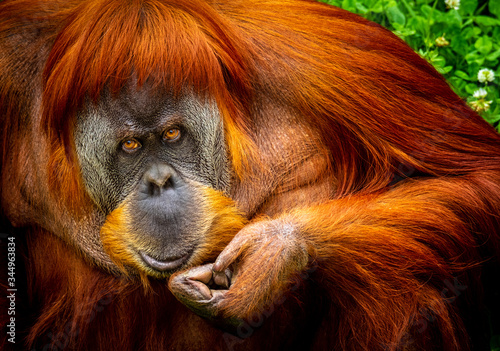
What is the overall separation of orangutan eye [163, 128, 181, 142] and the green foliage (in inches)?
55.2

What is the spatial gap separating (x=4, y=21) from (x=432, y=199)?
1.62m

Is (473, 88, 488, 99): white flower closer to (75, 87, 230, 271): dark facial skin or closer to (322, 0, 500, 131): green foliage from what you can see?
(322, 0, 500, 131): green foliage

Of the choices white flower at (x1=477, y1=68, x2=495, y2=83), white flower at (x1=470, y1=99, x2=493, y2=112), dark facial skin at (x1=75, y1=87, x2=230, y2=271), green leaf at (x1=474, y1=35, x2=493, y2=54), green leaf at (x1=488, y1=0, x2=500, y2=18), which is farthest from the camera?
green leaf at (x1=488, y1=0, x2=500, y2=18)

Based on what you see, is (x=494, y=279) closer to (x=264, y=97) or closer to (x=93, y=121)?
(x=264, y=97)

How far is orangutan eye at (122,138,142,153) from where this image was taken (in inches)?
83.4

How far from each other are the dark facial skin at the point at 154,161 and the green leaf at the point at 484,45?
1605 millimetres

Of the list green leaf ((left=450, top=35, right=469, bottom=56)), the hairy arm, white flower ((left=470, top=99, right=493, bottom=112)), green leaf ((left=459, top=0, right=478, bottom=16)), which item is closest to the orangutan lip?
the hairy arm

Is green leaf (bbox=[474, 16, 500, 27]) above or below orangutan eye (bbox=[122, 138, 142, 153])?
above

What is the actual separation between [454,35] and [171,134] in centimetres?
176

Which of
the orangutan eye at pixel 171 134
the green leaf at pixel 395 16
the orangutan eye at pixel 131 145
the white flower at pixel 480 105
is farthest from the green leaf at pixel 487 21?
the orangutan eye at pixel 131 145

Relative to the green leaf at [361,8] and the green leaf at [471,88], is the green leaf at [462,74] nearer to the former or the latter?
the green leaf at [471,88]

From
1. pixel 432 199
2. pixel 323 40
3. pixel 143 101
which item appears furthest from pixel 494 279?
pixel 143 101

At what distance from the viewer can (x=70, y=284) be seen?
240 centimetres

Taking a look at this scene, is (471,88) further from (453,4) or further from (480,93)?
(453,4)
